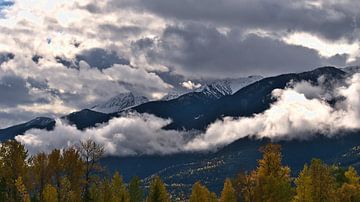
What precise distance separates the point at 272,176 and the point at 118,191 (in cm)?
4385

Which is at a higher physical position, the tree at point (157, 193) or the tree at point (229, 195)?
the tree at point (157, 193)

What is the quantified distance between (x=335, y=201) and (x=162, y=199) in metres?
42.3

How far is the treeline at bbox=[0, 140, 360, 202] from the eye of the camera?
94000mm

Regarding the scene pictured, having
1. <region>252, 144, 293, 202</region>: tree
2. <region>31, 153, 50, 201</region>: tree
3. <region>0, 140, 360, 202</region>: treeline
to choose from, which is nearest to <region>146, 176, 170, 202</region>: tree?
<region>0, 140, 360, 202</region>: treeline

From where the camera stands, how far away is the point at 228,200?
399 ft

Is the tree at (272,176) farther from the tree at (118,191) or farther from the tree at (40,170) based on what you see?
the tree at (40,170)

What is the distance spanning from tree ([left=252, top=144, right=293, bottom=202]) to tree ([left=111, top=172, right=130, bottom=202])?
3514cm

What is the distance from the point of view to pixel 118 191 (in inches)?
4958

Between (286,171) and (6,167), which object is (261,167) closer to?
(286,171)

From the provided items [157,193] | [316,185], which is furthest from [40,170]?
[316,185]

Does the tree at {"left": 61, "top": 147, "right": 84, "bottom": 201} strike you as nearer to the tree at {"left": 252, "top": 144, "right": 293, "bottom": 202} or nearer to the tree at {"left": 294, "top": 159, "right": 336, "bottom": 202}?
the tree at {"left": 252, "top": 144, "right": 293, "bottom": 202}

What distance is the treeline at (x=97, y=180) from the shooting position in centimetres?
9400

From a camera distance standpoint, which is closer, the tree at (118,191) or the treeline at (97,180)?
the treeline at (97,180)

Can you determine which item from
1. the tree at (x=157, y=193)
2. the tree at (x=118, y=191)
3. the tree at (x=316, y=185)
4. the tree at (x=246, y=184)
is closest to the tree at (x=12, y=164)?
the tree at (x=118, y=191)
